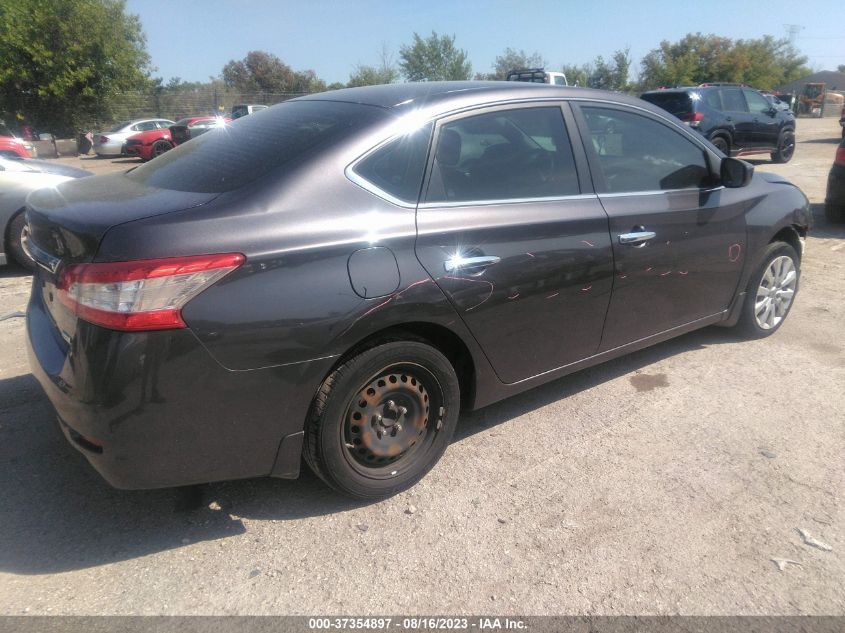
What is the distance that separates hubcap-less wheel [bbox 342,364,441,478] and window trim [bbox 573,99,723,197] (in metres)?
1.43

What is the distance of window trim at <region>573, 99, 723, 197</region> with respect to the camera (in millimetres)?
3439

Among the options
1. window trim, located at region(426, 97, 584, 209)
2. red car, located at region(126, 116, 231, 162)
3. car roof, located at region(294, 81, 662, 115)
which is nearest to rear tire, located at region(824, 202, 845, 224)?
car roof, located at region(294, 81, 662, 115)

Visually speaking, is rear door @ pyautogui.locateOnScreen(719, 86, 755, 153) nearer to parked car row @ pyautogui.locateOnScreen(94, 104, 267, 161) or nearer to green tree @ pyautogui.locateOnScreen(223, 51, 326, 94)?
parked car row @ pyautogui.locateOnScreen(94, 104, 267, 161)

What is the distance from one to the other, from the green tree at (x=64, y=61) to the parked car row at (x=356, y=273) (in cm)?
3076

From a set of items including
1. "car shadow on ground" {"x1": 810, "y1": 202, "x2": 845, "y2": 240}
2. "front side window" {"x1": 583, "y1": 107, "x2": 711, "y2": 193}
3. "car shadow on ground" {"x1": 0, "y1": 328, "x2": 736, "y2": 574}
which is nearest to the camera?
"car shadow on ground" {"x1": 0, "y1": 328, "x2": 736, "y2": 574}

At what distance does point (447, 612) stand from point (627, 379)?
228 centimetres

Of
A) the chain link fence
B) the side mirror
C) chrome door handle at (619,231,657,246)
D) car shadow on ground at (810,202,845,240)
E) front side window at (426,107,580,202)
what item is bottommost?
car shadow on ground at (810,202,845,240)

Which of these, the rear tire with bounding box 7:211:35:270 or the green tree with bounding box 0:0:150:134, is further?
the green tree with bounding box 0:0:150:134

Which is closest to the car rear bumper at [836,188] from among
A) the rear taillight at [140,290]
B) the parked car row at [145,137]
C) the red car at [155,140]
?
the rear taillight at [140,290]

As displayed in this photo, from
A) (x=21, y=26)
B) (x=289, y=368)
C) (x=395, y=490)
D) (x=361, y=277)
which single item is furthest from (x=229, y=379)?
(x=21, y=26)

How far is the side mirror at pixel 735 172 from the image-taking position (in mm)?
3980

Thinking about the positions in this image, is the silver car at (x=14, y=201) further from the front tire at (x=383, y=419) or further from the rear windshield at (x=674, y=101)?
the rear windshield at (x=674, y=101)

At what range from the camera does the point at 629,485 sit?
3.03 metres

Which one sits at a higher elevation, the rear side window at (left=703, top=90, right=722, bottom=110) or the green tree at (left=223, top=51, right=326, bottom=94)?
the green tree at (left=223, top=51, right=326, bottom=94)
